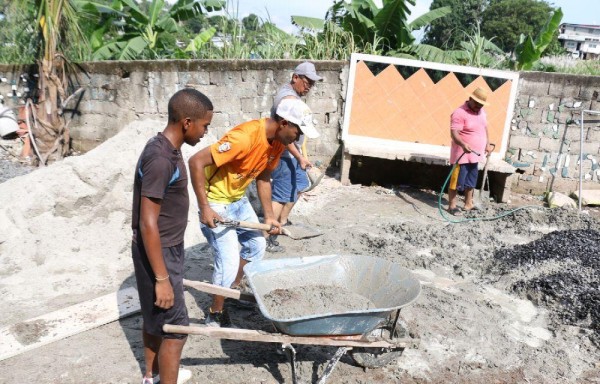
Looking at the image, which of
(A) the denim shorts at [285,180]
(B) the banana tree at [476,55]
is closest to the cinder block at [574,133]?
(B) the banana tree at [476,55]

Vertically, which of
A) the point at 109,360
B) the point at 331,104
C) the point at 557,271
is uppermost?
the point at 331,104

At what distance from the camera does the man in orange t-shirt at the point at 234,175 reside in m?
3.28

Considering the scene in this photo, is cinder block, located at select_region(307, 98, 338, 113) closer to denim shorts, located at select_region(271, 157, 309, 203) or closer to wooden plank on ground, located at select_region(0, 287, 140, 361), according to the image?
denim shorts, located at select_region(271, 157, 309, 203)

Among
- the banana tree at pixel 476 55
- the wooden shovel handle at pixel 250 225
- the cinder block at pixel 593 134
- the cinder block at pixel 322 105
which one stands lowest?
the wooden shovel handle at pixel 250 225

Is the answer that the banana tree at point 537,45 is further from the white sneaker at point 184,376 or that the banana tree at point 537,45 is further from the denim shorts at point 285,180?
the white sneaker at point 184,376

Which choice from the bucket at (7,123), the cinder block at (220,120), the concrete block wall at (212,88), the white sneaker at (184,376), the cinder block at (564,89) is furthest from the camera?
the bucket at (7,123)

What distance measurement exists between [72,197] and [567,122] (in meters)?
7.21

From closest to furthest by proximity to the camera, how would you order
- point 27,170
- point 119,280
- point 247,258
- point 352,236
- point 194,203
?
point 247,258 < point 119,280 < point 194,203 < point 352,236 < point 27,170

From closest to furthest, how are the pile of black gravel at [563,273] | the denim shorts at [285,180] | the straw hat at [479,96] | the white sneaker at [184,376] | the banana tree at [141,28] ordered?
the white sneaker at [184,376] → the pile of black gravel at [563,273] → the denim shorts at [285,180] → the straw hat at [479,96] → the banana tree at [141,28]

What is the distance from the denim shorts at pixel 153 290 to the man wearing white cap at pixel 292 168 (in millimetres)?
2488

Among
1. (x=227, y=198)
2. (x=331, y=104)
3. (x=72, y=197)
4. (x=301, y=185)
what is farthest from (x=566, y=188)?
(x=72, y=197)

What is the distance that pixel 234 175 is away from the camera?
3.48 m

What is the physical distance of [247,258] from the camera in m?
3.81

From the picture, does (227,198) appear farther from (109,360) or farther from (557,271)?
(557,271)
